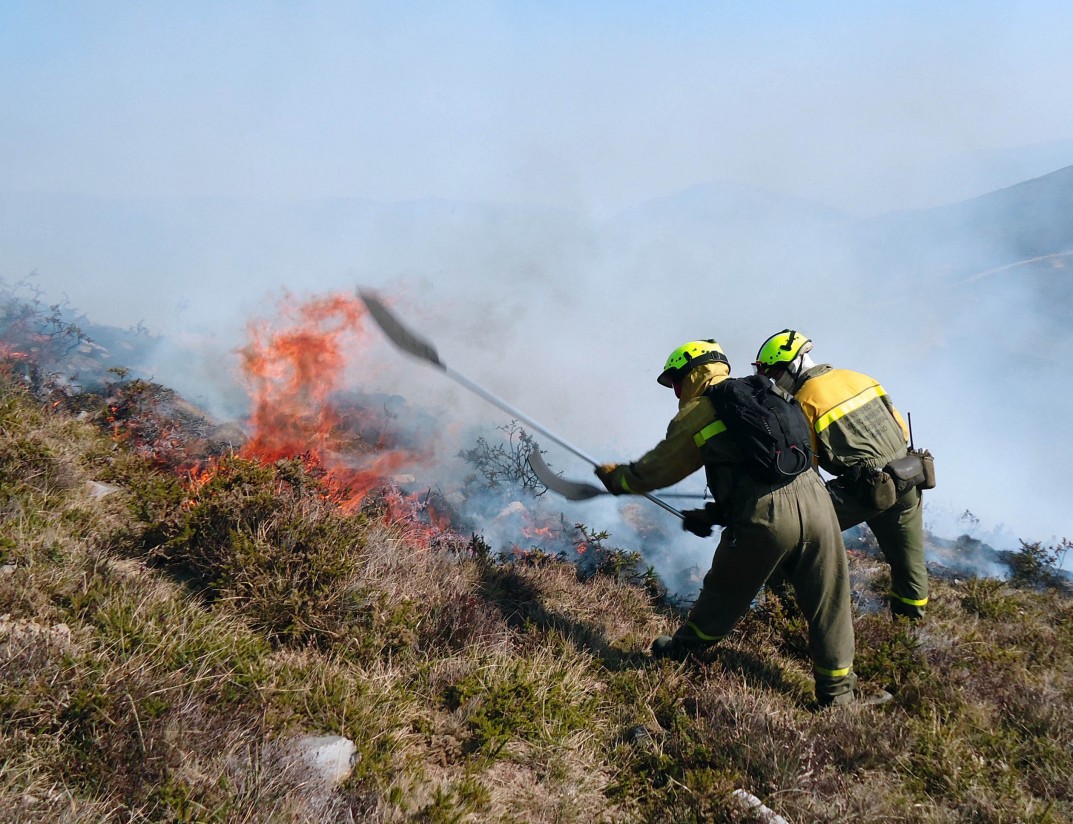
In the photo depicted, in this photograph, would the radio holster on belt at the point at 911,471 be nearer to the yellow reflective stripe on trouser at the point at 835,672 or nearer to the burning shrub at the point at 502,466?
the yellow reflective stripe on trouser at the point at 835,672

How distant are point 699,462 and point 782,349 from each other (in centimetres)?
119

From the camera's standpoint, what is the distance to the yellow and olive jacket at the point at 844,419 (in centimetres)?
418

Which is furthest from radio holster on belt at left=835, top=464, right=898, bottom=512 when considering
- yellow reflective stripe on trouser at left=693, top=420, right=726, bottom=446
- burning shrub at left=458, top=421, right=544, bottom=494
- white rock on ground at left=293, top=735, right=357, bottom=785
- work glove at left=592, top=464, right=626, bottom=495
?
white rock on ground at left=293, top=735, right=357, bottom=785

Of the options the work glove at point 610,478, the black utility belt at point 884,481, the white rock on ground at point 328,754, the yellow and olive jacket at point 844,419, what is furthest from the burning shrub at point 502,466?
the white rock on ground at point 328,754

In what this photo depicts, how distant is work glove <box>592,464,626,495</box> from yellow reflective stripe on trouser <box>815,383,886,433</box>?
129 centimetres

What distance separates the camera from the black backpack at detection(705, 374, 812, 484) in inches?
135

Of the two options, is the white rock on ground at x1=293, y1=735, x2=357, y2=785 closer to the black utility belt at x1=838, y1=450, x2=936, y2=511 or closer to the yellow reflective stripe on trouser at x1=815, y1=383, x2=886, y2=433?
the yellow reflective stripe on trouser at x1=815, y1=383, x2=886, y2=433

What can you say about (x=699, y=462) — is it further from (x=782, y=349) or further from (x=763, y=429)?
(x=782, y=349)

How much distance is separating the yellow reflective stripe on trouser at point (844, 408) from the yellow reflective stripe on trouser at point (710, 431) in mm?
909

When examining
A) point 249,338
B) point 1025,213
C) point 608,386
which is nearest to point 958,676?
point 249,338

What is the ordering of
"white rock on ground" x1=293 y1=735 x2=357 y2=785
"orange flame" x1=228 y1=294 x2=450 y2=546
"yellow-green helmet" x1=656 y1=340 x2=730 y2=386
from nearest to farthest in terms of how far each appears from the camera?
1. "white rock on ground" x1=293 y1=735 x2=357 y2=785
2. "yellow-green helmet" x1=656 y1=340 x2=730 y2=386
3. "orange flame" x1=228 y1=294 x2=450 y2=546

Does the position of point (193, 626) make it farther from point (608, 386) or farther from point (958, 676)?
point (608, 386)

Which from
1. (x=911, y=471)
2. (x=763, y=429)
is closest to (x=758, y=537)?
(x=763, y=429)

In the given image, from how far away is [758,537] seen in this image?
3.51 meters
